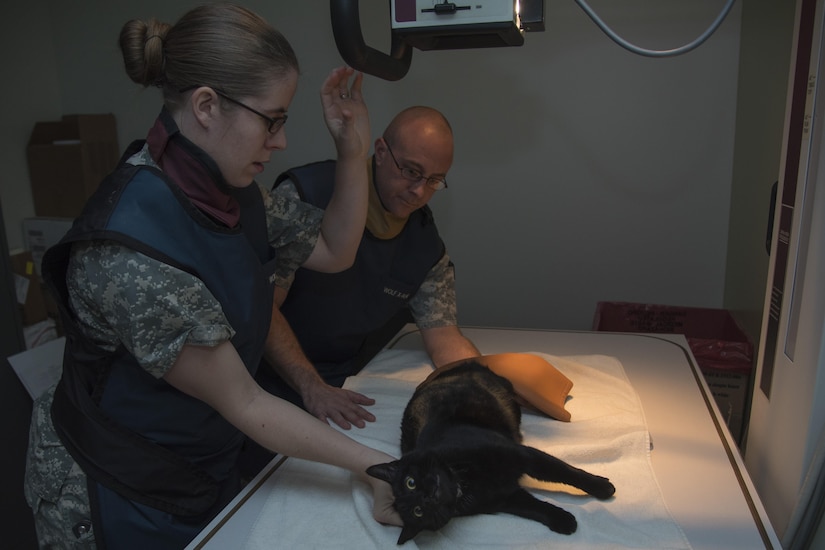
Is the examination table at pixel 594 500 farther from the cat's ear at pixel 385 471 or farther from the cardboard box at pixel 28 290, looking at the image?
the cardboard box at pixel 28 290

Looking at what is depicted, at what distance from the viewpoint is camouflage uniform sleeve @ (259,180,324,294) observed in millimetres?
1481

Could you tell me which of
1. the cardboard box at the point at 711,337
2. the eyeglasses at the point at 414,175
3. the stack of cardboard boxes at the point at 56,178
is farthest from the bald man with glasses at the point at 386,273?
the stack of cardboard boxes at the point at 56,178

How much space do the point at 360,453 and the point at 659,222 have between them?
1.83 meters

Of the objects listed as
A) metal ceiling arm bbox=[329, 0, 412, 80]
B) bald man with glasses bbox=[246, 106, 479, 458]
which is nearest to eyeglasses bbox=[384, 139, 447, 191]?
bald man with glasses bbox=[246, 106, 479, 458]

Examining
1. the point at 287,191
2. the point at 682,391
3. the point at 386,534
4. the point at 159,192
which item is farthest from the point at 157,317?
the point at 682,391

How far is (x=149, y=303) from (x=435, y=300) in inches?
42.3

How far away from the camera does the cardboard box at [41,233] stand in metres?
3.04

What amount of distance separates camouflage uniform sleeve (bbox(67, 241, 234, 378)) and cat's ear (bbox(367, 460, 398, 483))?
0.32 metres

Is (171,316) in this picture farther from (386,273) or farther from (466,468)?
(386,273)

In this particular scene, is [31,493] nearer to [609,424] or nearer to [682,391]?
[609,424]

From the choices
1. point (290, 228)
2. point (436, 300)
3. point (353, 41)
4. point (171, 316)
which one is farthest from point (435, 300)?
point (171, 316)

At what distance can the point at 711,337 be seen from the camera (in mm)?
2508

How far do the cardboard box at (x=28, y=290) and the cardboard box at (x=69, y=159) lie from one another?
0.34 m

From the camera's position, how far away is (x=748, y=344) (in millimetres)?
2127
